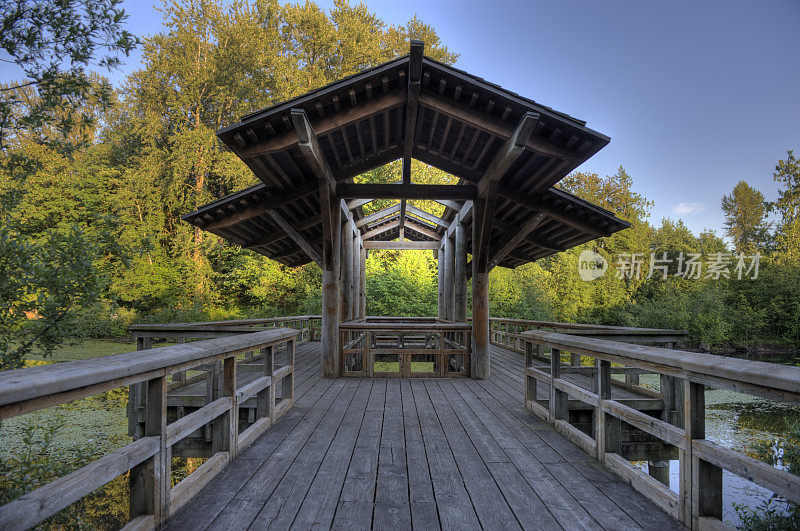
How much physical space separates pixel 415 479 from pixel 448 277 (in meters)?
8.04

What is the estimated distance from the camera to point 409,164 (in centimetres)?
658

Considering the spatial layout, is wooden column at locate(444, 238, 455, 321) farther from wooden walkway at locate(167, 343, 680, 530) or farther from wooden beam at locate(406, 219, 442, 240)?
wooden walkway at locate(167, 343, 680, 530)

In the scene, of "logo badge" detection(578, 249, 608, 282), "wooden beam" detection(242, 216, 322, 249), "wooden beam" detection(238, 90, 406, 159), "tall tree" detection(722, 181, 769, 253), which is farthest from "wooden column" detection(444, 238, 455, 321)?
"tall tree" detection(722, 181, 769, 253)

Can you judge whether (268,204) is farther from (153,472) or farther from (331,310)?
(153,472)

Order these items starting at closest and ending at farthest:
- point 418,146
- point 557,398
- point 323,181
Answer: point 557,398 < point 323,181 < point 418,146

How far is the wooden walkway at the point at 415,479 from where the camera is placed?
2.28 metres

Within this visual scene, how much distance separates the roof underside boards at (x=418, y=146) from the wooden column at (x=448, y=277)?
8.03ft

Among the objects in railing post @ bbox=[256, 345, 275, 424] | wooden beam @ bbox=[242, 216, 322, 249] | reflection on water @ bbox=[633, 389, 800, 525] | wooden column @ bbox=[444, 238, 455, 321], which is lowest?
reflection on water @ bbox=[633, 389, 800, 525]

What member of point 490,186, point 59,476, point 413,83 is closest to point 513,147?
point 490,186

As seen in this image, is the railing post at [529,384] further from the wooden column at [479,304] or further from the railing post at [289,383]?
the railing post at [289,383]

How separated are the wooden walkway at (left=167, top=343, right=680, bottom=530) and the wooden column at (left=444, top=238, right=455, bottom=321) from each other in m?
5.56

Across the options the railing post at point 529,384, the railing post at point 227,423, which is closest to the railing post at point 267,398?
the railing post at point 227,423

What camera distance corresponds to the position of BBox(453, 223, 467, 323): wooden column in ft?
30.5

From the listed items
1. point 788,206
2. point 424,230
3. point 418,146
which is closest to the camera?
point 418,146
